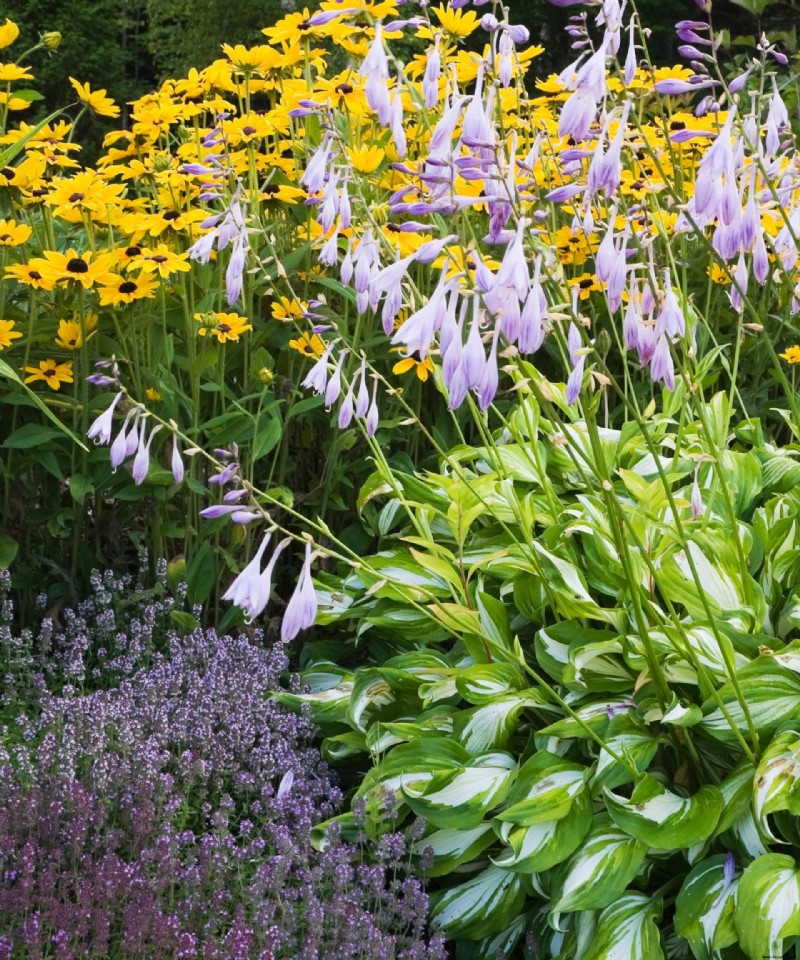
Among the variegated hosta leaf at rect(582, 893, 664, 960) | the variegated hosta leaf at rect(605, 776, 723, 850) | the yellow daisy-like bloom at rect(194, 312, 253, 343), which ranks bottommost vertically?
the variegated hosta leaf at rect(582, 893, 664, 960)

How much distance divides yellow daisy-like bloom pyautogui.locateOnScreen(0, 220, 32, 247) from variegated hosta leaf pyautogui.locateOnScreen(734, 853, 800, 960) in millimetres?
2168

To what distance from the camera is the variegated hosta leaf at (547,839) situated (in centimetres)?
201

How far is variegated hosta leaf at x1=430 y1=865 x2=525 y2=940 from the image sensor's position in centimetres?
213

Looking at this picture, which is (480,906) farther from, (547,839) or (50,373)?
(50,373)

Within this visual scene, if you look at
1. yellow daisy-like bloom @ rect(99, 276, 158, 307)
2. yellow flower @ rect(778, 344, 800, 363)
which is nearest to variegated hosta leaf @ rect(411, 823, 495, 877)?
yellow daisy-like bloom @ rect(99, 276, 158, 307)

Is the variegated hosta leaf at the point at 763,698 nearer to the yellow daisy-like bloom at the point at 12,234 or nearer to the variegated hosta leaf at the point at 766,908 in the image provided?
the variegated hosta leaf at the point at 766,908

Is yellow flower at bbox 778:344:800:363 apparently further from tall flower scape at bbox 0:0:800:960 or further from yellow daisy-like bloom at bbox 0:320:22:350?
yellow daisy-like bloom at bbox 0:320:22:350

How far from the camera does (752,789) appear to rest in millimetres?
2002

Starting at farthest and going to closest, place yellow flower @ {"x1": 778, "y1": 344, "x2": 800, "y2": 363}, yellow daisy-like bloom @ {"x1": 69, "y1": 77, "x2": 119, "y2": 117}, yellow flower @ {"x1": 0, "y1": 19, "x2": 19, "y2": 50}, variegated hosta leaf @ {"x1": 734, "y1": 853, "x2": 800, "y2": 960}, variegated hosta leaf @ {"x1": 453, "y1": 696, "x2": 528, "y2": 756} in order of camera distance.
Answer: yellow flower @ {"x1": 778, "y1": 344, "x2": 800, "y2": 363} < yellow daisy-like bloom @ {"x1": 69, "y1": 77, "x2": 119, "y2": 117} < yellow flower @ {"x1": 0, "y1": 19, "x2": 19, "y2": 50} < variegated hosta leaf @ {"x1": 453, "y1": 696, "x2": 528, "y2": 756} < variegated hosta leaf @ {"x1": 734, "y1": 853, "x2": 800, "y2": 960}

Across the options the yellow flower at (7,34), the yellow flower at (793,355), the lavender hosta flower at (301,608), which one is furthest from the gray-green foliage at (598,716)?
the yellow flower at (7,34)

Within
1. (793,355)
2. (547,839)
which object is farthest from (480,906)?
(793,355)

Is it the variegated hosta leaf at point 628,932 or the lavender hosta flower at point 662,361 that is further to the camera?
the variegated hosta leaf at point 628,932

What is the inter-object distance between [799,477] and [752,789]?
106cm

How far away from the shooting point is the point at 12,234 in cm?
292
